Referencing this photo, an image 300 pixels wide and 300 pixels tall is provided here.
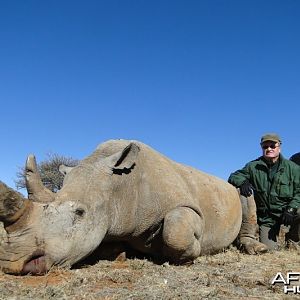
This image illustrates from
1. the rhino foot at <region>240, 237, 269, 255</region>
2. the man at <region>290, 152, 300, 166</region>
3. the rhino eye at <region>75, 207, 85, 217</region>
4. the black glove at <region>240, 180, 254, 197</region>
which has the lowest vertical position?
the rhino foot at <region>240, 237, 269, 255</region>

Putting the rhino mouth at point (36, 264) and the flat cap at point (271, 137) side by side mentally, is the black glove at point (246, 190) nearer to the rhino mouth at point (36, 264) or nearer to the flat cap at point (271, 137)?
the flat cap at point (271, 137)

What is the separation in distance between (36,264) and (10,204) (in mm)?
678

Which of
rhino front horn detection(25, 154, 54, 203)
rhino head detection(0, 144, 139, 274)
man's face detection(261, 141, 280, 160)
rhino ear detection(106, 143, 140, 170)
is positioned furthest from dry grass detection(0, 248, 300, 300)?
man's face detection(261, 141, 280, 160)

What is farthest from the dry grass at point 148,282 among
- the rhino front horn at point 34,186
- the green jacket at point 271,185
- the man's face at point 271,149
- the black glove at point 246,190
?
the man's face at point 271,149

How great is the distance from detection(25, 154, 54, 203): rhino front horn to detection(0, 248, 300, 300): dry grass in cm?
98

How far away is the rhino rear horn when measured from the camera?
479 centimetres

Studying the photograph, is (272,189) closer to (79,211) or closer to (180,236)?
(180,236)

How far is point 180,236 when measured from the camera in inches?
245

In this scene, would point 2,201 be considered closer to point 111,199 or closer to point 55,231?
point 55,231

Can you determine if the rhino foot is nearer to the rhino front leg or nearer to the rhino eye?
the rhino front leg

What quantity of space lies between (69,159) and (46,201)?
24966 millimetres

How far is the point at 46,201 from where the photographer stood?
239 inches

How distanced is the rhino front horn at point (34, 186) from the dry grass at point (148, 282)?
0.98 m

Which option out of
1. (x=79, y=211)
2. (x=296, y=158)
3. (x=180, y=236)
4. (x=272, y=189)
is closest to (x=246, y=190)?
(x=272, y=189)
